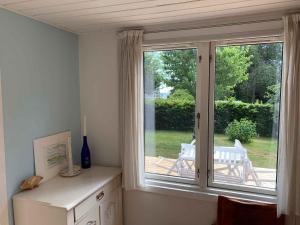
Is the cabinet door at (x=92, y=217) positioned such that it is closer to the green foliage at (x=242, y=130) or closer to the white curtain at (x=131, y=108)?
the white curtain at (x=131, y=108)

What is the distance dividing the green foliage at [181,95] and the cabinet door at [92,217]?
1.14 metres

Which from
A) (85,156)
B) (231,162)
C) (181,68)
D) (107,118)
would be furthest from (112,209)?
(181,68)

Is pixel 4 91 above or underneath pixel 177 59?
underneath

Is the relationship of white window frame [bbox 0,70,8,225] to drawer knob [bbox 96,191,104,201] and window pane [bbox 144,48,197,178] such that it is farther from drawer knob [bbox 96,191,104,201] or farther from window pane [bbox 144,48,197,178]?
window pane [bbox 144,48,197,178]

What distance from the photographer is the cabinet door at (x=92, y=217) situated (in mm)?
1753

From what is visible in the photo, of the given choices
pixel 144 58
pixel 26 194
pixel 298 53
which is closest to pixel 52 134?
pixel 26 194

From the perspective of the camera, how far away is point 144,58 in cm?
223

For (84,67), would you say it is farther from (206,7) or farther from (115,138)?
(206,7)

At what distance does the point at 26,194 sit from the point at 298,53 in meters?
2.20

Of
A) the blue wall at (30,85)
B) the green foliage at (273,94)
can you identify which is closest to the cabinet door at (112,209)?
the blue wall at (30,85)

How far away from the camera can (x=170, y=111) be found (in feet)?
7.27

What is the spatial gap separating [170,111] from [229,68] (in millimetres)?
640

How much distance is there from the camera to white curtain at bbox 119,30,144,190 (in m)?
2.11

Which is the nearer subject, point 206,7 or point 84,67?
point 206,7
